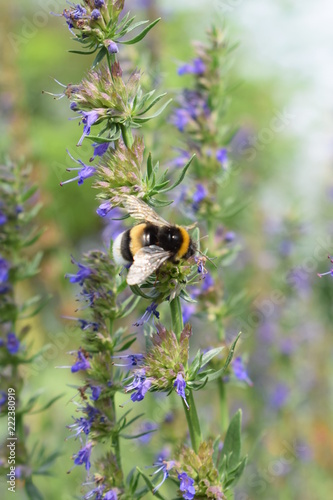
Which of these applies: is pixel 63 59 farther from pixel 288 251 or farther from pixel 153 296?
pixel 153 296

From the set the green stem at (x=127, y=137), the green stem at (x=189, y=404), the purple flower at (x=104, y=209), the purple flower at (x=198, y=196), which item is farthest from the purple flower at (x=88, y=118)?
the purple flower at (x=198, y=196)

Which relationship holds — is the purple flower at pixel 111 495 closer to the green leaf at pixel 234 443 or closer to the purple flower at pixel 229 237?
the green leaf at pixel 234 443

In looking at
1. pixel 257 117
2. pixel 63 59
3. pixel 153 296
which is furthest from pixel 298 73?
pixel 153 296

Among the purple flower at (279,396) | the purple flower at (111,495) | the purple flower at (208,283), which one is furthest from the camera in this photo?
the purple flower at (279,396)

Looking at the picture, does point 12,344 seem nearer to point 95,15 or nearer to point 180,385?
point 180,385

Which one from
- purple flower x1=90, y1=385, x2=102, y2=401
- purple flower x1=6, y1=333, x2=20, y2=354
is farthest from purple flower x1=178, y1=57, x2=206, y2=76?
purple flower x1=90, y1=385, x2=102, y2=401

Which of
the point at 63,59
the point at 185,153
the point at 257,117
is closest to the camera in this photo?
the point at 185,153

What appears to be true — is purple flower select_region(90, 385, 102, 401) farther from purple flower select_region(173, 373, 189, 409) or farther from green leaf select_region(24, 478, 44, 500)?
green leaf select_region(24, 478, 44, 500)
